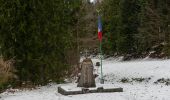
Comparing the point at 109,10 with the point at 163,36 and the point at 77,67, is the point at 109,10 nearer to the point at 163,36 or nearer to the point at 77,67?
the point at 163,36

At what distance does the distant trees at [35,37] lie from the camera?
20.1 m

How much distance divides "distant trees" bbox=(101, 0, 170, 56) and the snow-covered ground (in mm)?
7762

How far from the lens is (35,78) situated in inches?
829

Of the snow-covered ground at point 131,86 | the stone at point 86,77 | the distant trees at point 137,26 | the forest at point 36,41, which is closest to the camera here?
the snow-covered ground at point 131,86

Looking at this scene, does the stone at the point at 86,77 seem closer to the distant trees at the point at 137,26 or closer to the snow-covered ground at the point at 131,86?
the snow-covered ground at the point at 131,86

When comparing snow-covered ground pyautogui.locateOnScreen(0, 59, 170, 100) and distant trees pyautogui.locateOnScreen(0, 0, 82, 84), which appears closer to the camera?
snow-covered ground pyautogui.locateOnScreen(0, 59, 170, 100)

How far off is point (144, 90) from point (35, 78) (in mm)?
6611

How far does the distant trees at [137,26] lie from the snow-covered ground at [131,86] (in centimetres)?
776

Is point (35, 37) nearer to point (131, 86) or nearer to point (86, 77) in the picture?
point (86, 77)

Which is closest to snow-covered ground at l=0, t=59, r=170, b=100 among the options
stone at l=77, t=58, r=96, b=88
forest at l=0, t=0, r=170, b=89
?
stone at l=77, t=58, r=96, b=88

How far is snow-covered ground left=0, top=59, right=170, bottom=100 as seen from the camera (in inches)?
592

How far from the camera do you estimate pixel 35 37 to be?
20.2 metres

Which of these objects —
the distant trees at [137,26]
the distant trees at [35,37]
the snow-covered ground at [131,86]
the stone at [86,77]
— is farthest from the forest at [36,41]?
the distant trees at [137,26]

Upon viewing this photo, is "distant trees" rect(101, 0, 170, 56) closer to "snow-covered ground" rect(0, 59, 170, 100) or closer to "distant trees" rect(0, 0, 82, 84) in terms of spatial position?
"snow-covered ground" rect(0, 59, 170, 100)
